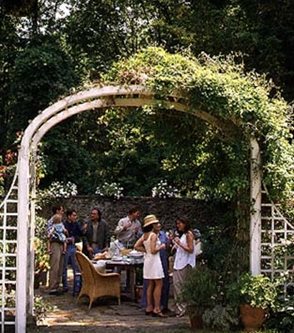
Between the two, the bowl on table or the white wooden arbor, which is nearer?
the white wooden arbor

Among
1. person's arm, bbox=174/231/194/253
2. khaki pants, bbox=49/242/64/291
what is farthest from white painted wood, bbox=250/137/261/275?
khaki pants, bbox=49/242/64/291

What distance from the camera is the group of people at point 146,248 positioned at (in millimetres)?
8891

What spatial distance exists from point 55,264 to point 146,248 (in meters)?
2.56

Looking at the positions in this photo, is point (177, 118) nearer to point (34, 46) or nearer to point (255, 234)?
point (255, 234)

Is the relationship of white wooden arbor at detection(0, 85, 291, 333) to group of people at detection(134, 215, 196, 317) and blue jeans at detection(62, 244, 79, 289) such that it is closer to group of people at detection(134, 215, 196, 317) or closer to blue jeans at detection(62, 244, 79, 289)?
group of people at detection(134, 215, 196, 317)

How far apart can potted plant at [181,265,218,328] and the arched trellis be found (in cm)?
60

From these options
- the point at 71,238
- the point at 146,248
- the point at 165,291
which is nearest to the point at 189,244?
the point at 146,248

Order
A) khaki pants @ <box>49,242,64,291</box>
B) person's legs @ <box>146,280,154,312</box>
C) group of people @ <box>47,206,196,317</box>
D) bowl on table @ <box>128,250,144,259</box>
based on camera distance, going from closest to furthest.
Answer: group of people @ <box>47,206,196,317</box>
person's legs @ <box>146,280,154,312</box>
bowl on table @ <box>128,250,144,259</box>
khaki pants @ <box>49,242,64,291</box>

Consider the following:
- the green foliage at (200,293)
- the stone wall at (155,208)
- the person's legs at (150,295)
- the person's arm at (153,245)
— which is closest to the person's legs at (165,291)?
the person's legs at (150,295)

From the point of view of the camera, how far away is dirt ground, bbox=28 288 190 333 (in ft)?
26.8

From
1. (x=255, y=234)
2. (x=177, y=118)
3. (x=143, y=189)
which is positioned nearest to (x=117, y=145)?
(x=143, y=189)

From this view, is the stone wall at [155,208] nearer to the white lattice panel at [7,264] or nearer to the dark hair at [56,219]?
the dark hair at [56,219]

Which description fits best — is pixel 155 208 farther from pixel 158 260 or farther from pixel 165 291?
pixel 158 260

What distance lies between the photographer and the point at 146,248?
8.88 metres
